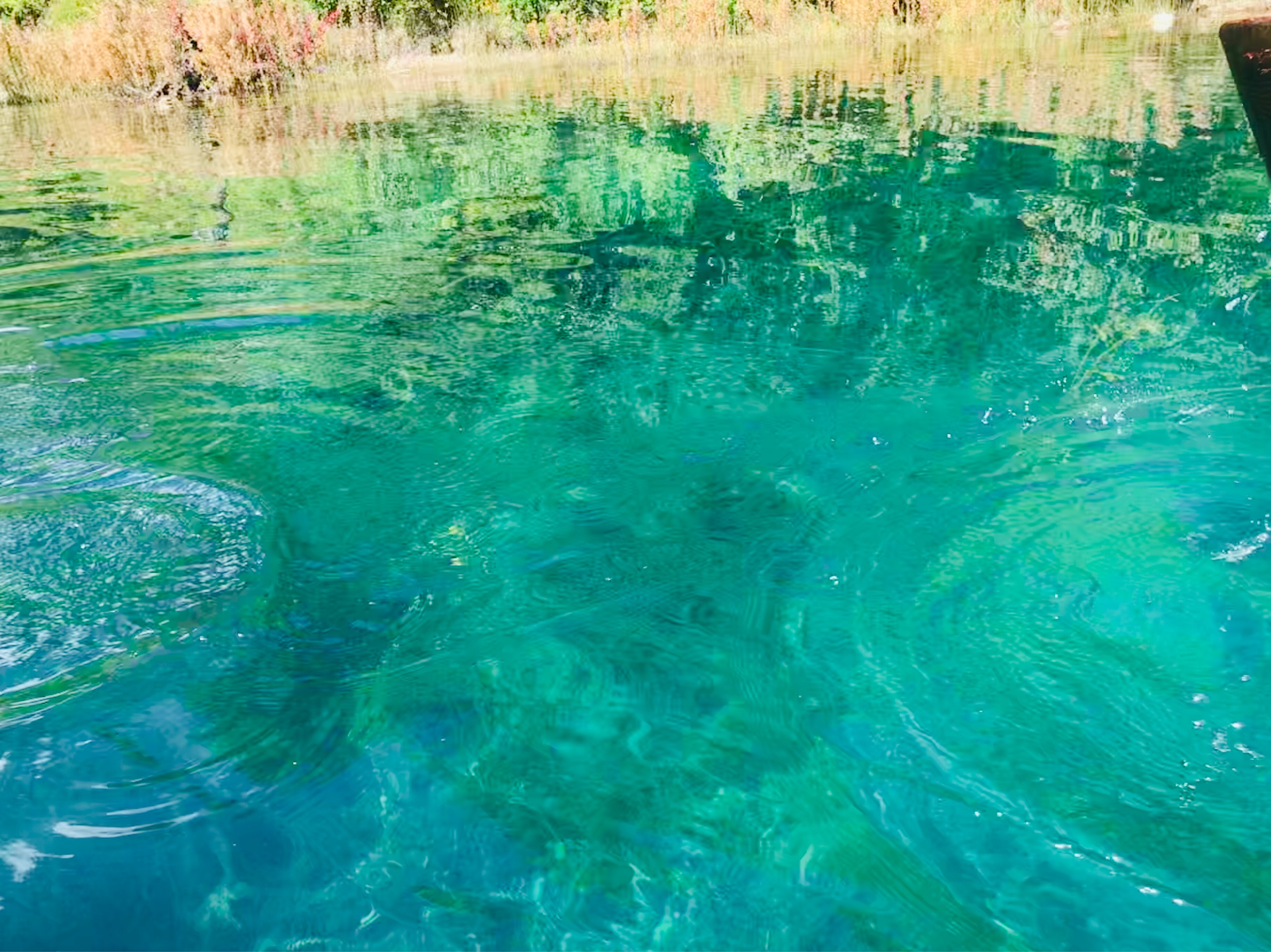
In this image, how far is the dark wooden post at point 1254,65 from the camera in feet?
4.99

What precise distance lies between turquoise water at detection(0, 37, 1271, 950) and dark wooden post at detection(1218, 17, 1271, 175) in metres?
1.31

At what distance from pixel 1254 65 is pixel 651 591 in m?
1.87

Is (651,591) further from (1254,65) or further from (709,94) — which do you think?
(709,94)

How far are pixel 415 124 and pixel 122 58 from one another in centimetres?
754

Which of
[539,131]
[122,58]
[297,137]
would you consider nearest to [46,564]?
[539,131]

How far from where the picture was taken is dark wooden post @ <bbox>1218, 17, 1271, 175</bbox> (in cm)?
152

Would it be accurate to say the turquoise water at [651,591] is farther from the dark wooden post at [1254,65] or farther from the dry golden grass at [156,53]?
the dry golden grass at [156,53]

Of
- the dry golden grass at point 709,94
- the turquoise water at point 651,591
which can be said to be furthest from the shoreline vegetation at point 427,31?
the turquoise water at point 651,591

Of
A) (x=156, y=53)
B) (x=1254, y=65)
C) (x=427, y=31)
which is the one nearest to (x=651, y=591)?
(x=1254, y=65)

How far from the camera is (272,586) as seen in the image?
2926 mm

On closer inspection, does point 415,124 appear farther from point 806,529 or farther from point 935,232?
point 806,529

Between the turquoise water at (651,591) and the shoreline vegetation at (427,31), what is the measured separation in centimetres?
1168

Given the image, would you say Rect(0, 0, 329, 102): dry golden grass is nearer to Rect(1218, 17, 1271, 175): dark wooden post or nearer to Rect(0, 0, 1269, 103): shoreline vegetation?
Rect(0, 0, 1269, 103): shoreline vegetation

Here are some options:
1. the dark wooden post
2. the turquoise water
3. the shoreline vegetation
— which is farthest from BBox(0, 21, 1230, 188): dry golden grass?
the dark wooden post
